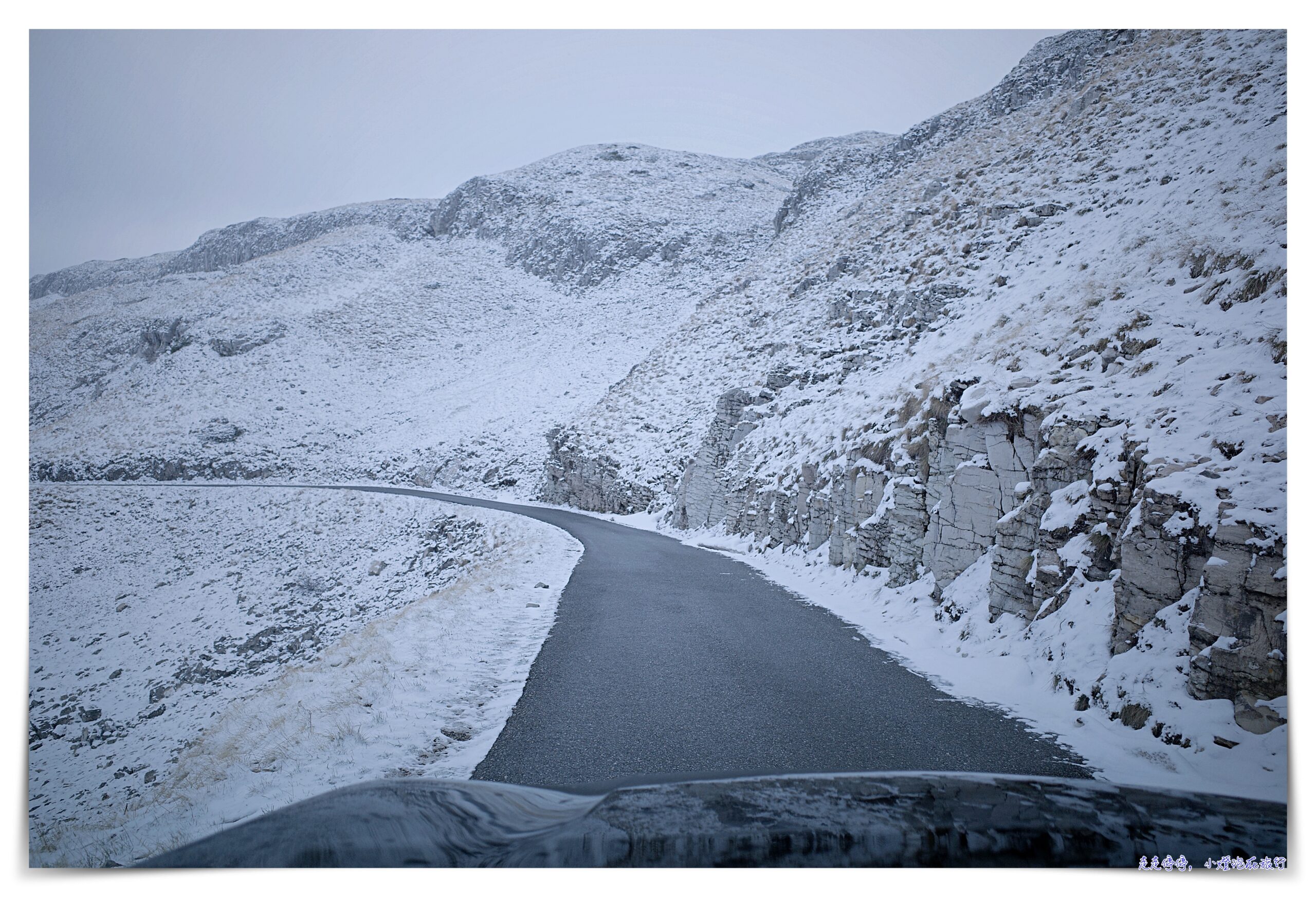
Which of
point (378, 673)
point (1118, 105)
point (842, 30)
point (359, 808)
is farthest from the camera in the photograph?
point (1118, 105)

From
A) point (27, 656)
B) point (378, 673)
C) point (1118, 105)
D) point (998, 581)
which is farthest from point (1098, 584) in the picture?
point (1118, 105)

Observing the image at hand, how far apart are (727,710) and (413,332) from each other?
60.6m

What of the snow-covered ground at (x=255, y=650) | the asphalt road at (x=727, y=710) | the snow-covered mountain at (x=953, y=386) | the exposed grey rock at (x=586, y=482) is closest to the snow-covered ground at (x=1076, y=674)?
the snow-covered mountain at (x=953, y=386)

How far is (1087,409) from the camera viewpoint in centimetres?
606

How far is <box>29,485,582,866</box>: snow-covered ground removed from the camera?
371cm

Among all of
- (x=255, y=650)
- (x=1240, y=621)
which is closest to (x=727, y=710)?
(x=1240, y=621)

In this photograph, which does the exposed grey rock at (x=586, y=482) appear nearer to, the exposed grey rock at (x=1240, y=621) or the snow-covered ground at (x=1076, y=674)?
the snow-covered ground at (x=1076, y=674)

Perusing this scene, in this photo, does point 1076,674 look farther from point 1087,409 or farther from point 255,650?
point 255,650

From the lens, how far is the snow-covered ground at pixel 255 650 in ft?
12.2

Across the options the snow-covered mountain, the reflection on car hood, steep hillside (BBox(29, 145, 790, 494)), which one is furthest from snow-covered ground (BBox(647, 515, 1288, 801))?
steep hillside (BBox(29, 145, 790, 494))

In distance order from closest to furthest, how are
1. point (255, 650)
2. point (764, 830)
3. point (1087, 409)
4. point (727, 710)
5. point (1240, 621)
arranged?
point (764, 830), point (1240, 621), point (727, 710), point (1087, 409), point (255, 650)

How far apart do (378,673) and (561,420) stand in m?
32.4

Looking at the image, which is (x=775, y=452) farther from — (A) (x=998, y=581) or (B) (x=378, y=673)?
(B) (x=378, y=673)

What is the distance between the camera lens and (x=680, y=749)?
3678 mm
